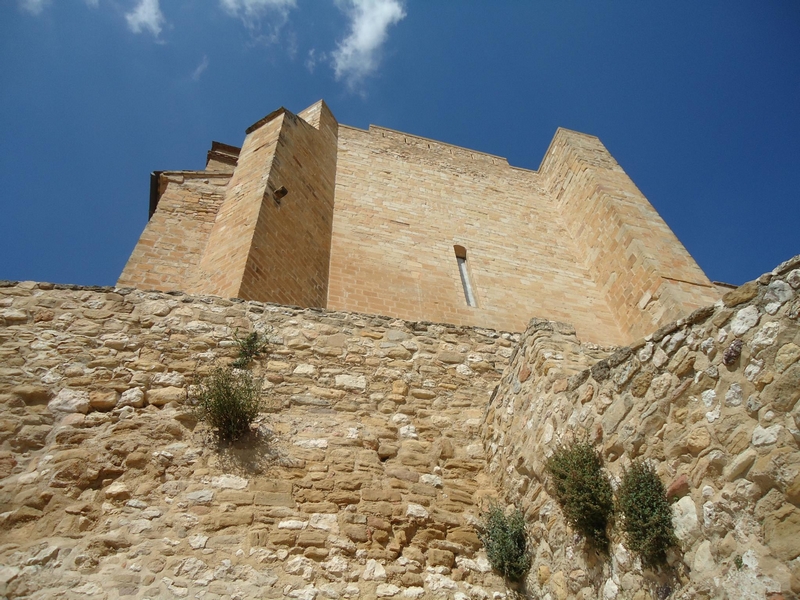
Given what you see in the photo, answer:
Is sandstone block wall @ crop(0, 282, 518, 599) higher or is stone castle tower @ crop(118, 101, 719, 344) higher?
stone castle tower @ crop(118, 101, 719, 344)

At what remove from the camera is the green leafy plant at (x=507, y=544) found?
3844 mm

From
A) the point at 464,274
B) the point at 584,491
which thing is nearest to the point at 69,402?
the point at 584,491

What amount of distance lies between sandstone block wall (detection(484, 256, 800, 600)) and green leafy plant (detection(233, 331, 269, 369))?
8.56ft

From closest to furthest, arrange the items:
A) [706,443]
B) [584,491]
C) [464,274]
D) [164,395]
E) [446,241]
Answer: [706,443] → [584,491] → [164,395] → [464,274] → [446,241]

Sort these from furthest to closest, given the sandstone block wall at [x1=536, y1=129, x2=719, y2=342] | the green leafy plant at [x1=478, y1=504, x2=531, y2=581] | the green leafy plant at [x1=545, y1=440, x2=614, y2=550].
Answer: the sandstone block wall at [x1=536, y1=129, x2=719, y2=342]
the green leafy plant at [x1=478, y1=504, x2=531, y2=581]
the green leafy plant at [x1=545, y1=440, x2=614, y2=550]

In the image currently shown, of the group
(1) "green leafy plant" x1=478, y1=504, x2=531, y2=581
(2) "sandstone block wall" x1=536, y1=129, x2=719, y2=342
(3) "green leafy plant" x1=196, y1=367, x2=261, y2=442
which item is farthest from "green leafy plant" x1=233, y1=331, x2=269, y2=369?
(2) "sandstone block wall" x1=536, y1=129, x2=719, y2=342

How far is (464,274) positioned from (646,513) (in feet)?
26.5

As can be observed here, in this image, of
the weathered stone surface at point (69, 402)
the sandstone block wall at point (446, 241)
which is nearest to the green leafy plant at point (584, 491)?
the weathered stone surface at point (69, 402)

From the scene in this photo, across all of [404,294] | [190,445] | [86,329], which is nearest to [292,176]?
[404,294]

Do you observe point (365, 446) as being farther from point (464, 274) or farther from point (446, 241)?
point (446, 241)

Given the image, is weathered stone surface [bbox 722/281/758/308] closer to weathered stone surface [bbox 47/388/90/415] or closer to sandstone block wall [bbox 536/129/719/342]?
weathered stone surface [bbox 47/388/90/415]

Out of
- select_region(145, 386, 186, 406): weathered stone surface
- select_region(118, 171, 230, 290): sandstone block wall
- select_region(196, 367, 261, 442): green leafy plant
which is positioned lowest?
select_region(196, 367, 261, 442): green leafy plant

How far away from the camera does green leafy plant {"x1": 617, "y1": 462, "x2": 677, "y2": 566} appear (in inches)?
106

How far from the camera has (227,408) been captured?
4211 millimetres
